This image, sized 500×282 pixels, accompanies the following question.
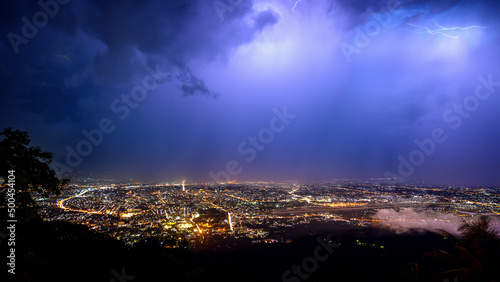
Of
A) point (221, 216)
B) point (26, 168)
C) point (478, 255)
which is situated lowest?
point (478, 255)

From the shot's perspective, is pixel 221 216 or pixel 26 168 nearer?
pixel 26 168

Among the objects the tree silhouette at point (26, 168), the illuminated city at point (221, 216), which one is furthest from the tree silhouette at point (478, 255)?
the illuminated city at point (221, 216)

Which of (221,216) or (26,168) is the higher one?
(26,168)

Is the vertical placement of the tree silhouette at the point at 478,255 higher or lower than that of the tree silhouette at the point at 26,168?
lower

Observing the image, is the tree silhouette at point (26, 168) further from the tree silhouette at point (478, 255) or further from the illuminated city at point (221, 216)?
the tree silhouette at point (478, 255)

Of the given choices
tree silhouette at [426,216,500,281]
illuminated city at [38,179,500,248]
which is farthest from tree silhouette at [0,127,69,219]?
tree silhouette at [426,216,500,281]

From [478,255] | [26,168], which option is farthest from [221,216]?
[478,255]

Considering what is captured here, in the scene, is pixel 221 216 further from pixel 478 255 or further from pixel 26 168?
pixel 478 255

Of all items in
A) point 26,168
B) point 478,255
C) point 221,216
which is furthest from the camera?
point 221,216

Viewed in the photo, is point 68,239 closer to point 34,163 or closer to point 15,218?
point 15,218
